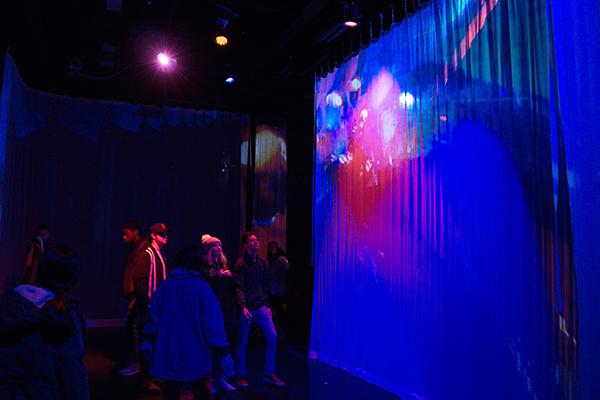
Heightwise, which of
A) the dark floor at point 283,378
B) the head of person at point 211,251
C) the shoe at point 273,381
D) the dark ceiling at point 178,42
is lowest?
the dark floor at point 283,378

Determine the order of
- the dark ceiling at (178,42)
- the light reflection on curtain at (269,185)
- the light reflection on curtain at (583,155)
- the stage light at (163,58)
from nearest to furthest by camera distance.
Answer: the light reflection on curtain at (583,155) → the dark ceiling at (178,42) → the stage light at (163,58) → the light reflection on curtain at (269,185)

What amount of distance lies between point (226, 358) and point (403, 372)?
2.60m

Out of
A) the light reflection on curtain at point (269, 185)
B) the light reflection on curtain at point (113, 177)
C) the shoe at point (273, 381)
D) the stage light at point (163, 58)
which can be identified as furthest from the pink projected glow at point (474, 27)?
the light reflection on curtain at point (113, 177)

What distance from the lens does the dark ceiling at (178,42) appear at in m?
7.06

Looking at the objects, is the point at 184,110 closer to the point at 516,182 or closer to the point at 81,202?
the point at 81,202

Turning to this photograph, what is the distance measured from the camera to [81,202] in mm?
10750

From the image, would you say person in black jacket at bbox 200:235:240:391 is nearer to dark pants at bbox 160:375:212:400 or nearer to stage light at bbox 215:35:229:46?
Answer: dark pants at bbox 160:375:212:400

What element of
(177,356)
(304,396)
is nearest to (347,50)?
(304,396)

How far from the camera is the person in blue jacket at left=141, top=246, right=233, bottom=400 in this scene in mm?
3955

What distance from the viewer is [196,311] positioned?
402 centimetres

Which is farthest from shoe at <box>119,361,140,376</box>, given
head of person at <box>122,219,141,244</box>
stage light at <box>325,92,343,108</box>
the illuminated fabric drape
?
stage light at <box>325,92,343,108</box>

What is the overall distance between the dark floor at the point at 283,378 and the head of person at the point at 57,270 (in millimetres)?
3447

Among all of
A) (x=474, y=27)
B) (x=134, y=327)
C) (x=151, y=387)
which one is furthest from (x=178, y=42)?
(x=151, y=387)

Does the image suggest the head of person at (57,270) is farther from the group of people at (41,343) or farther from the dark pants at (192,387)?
the dark pants at (192,387)
